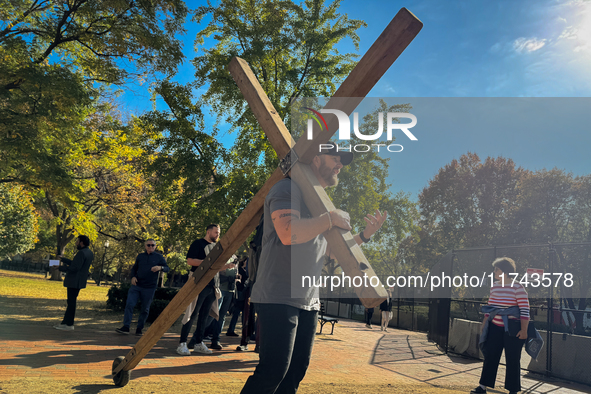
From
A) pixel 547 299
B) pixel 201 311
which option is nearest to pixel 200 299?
pixel 201 311

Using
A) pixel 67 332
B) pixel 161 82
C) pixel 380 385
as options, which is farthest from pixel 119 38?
pixel 380 385

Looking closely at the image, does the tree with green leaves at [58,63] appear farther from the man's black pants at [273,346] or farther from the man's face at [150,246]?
the man's black pants at [273,346]

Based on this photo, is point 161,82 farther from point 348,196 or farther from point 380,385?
point 380,385

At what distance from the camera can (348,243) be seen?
196 centimetres

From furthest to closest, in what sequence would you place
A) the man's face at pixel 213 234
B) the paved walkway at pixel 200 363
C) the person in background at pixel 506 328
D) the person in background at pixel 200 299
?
the man's face at pixel 213 234, the person in background at pixel 200 299, the person in background at pixel 506 328, the paved walkway at pixel 200 363

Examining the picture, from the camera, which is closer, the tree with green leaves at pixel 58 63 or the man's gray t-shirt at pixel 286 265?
the man's gray t-shirt at pixel 286 265

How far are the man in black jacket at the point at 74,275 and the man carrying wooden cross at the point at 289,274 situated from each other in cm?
668

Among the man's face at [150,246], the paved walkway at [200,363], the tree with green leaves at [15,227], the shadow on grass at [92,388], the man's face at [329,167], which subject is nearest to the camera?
the man's face at [329,167]

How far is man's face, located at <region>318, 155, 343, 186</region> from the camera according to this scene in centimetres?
235

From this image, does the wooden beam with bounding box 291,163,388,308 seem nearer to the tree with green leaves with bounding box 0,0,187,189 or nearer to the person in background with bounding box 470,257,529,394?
the person in background with bounding box 470,257,529,394

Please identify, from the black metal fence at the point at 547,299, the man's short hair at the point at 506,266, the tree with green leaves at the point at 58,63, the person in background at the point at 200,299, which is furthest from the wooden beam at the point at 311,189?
the tree with green leaves at the point at 58,63

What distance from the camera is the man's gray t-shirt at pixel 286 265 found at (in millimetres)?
2107

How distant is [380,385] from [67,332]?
19.5 ft

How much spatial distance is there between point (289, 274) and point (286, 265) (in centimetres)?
5
